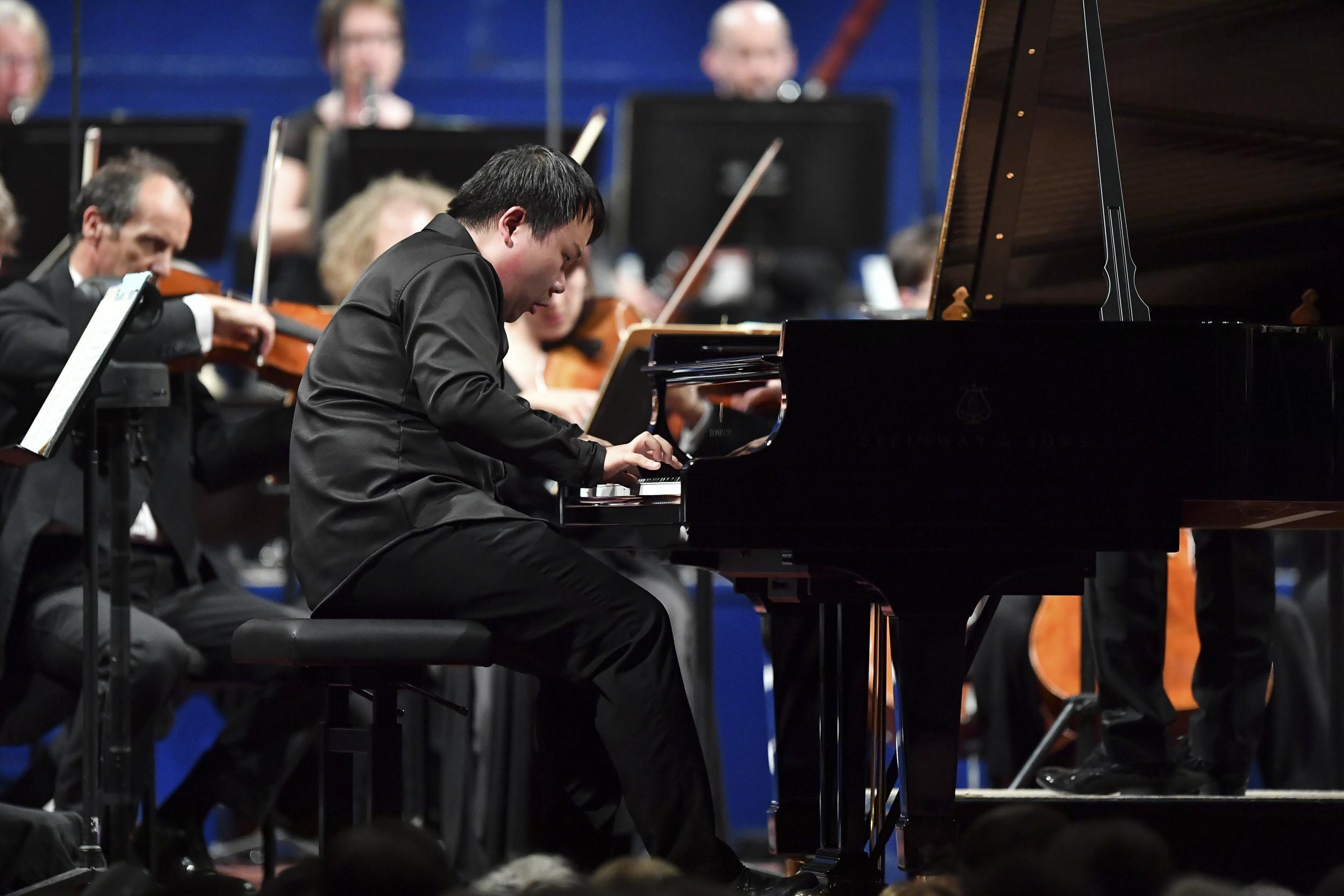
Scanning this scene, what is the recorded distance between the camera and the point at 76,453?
11.1 feet

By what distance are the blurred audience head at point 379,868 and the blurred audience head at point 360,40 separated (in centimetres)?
444

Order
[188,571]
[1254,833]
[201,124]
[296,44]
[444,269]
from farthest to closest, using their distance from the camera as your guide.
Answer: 1. [296,44]
2. [201,124]
3. [188,571]
4. [1254,833]
5. [444,269]

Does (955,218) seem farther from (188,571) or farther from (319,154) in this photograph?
(319,154)

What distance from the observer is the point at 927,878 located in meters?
2.44

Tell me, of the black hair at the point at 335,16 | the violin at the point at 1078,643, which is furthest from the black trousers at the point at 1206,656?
the black hair at the point at 335,16

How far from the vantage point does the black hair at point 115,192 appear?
359 cm

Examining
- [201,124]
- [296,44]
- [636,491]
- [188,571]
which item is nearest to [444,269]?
[636,491]

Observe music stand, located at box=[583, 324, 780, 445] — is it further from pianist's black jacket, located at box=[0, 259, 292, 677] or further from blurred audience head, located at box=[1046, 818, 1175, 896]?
blurred audience head, located at box=[1046, 818, 1175, 896]

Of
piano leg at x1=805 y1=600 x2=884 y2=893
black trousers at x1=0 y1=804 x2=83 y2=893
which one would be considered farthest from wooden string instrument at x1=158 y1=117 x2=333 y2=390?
piano leg at x1=805 y1=600 x2=884 y2=893

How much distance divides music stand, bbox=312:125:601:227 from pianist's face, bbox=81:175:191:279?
1.33 meters

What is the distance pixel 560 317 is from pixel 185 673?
Result: 1.37 metres

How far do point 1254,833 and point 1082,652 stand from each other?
94 cm

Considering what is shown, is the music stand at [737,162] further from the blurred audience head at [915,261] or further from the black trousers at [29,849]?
the black trousers at [29,849]

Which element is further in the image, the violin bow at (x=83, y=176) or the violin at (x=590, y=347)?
the violin at (x=590, y=347)
